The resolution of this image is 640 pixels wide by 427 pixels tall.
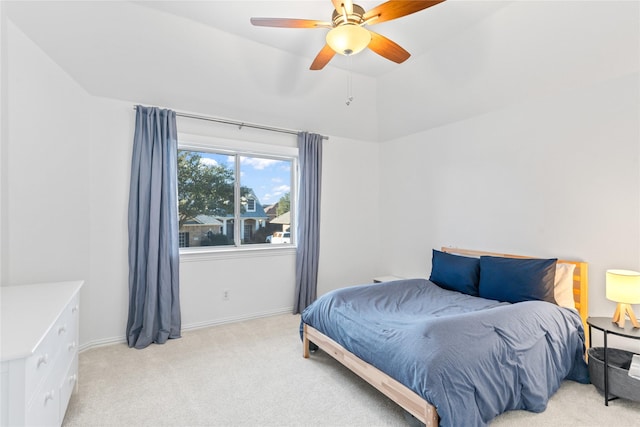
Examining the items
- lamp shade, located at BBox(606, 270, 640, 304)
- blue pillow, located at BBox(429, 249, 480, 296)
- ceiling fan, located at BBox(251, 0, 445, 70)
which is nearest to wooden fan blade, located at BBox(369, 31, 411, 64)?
ceiling fan, located at BBox(251, 0, 445, 70)

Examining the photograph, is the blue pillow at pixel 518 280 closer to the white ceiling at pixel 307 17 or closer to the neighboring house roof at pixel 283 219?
the white ceiling at pixel 307 17

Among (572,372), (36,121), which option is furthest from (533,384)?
(36,121)

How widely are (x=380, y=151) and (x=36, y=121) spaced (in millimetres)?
4008

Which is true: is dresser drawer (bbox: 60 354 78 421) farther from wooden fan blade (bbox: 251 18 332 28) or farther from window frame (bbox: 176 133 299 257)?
wooden fan blade (bbox: 251 18 332 28)

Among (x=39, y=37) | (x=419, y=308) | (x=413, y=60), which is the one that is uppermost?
(x=413, y=60)

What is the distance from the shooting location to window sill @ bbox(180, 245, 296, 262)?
365 centimetres

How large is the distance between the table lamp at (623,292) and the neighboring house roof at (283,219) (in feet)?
11.0

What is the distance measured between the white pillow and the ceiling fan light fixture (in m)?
2.48

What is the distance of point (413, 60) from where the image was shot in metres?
3.61

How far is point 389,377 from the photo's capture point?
196cm

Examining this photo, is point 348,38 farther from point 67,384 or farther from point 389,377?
point 67,384

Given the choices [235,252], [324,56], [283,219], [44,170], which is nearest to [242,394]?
[235,252]

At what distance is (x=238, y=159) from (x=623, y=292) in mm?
3837

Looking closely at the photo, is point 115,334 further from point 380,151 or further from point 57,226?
point 380,151
